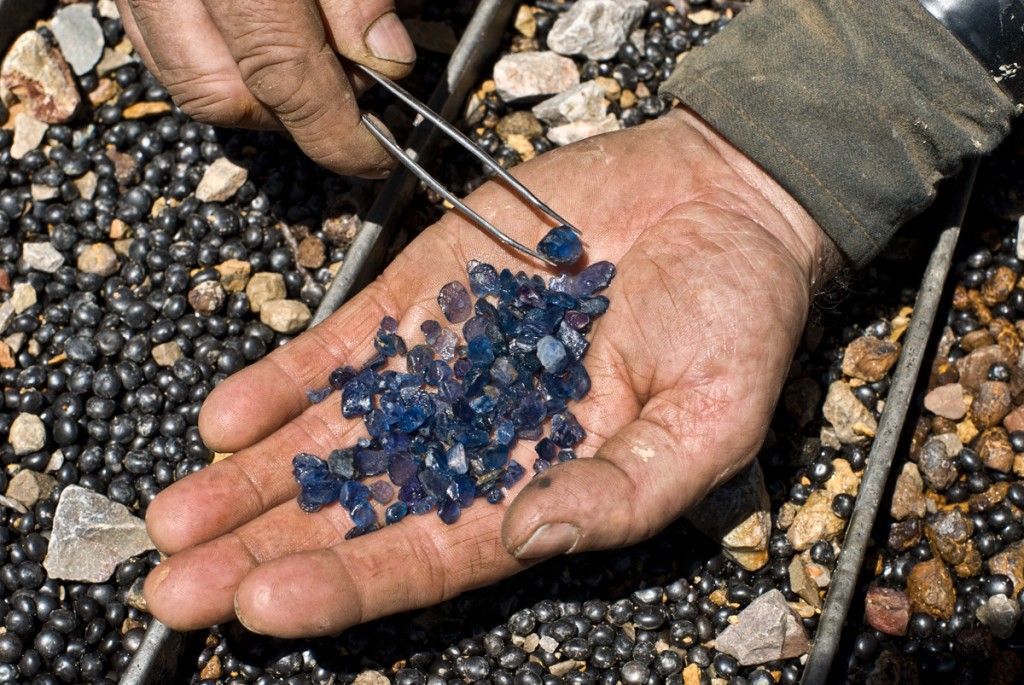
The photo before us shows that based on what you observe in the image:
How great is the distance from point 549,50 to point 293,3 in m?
1.70

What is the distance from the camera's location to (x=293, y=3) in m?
2.89

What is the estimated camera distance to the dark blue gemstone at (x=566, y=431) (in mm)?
3010

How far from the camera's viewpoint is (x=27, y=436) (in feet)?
11.8

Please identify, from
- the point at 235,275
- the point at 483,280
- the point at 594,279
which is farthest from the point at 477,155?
the point at 235,275

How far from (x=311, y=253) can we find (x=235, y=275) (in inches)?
11.7

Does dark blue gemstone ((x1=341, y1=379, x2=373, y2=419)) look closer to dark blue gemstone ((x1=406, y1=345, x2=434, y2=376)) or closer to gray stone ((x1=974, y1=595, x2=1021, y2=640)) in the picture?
dark blue gemstone ((x1=406, y1=345, x2=434, y2=376))

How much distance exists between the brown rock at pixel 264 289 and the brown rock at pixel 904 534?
2.35m

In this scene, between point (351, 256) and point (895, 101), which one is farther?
point (351, 256)

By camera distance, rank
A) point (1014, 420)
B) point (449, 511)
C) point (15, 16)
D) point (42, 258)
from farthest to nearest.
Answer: point (15, 16), point (42, 258), point (1014, 420), point (449, 511)

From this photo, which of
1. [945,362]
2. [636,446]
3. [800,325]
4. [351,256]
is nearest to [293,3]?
[351,256]

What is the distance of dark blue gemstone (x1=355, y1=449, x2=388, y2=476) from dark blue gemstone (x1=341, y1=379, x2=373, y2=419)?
0.46ft

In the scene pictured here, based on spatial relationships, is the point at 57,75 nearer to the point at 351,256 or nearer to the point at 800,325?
the point at 351,256

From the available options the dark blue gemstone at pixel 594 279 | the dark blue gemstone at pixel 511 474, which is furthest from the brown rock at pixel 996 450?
the dark blue gemstone at pixel 511 474

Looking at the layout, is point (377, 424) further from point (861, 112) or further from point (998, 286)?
point (998, 286)
